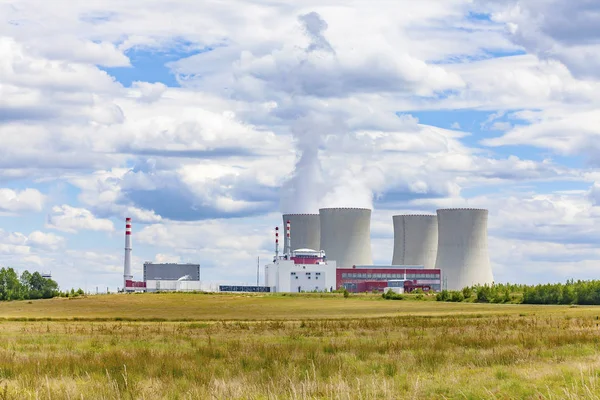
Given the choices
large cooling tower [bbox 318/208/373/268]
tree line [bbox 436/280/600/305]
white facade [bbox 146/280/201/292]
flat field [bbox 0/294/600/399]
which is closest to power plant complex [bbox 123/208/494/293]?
large cooling tower [bbox 318/208/373/268]

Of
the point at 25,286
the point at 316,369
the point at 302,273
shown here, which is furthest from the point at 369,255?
the point at 316,369

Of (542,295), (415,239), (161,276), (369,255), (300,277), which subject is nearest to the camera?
(542,295)

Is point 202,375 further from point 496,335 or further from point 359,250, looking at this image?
point 359,250

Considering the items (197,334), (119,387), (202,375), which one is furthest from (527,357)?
(197,334)

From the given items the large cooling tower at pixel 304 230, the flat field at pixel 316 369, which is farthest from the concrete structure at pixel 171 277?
the flat field at pixel 316 369

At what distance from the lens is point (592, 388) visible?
1222 cm

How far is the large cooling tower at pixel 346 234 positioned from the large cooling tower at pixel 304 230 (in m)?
14.2

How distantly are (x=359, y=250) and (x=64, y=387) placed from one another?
102 metres

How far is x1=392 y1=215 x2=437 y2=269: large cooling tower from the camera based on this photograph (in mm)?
116188

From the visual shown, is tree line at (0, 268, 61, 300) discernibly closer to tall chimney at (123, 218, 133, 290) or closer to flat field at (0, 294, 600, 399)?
tall chimney at (123, 218, 133, 290)

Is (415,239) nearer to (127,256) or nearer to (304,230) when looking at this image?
(304,230)

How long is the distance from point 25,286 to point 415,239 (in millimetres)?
58868

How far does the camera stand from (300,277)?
463 ft

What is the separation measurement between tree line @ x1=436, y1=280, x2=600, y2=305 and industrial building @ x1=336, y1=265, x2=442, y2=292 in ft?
103
